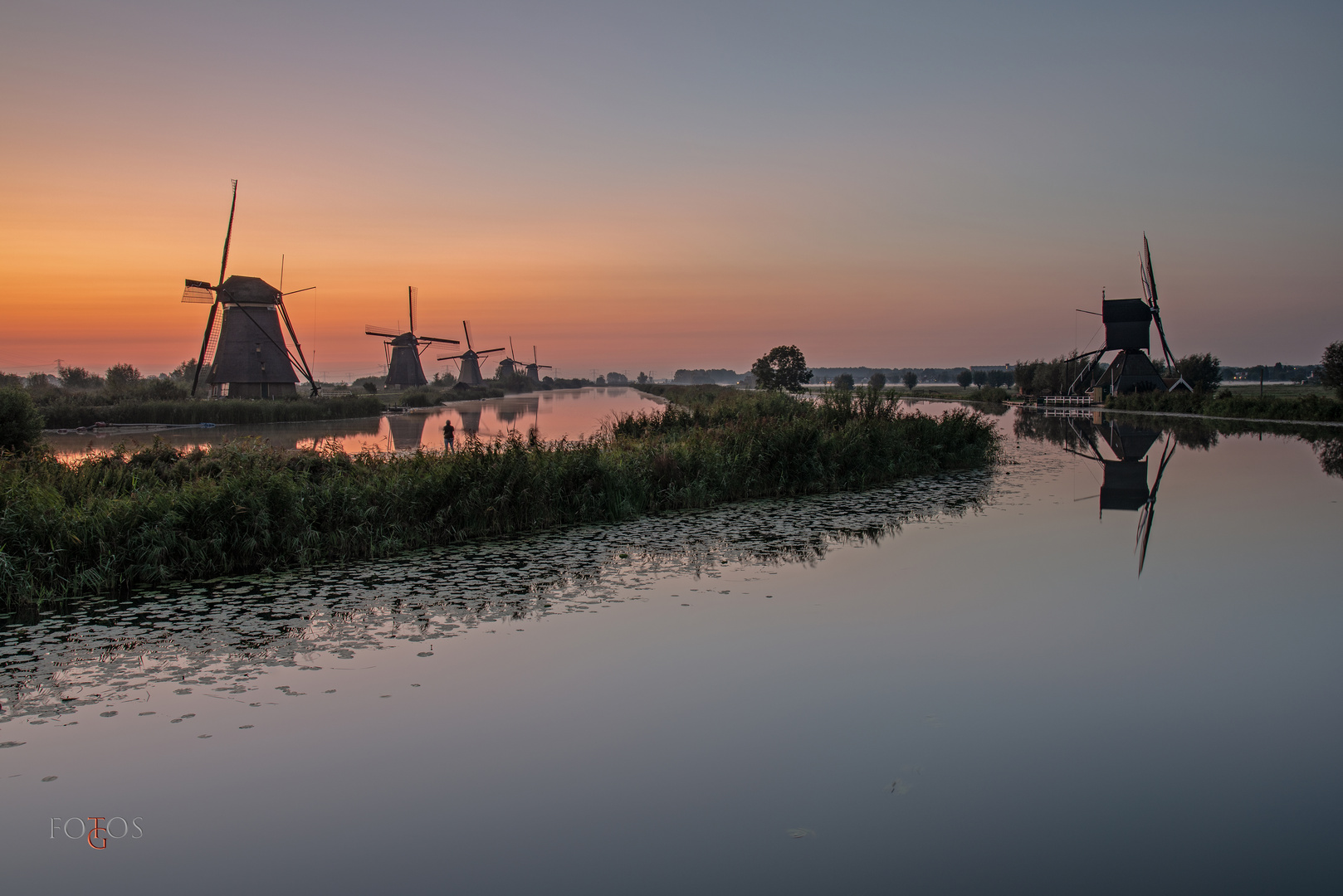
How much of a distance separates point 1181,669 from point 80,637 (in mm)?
8409

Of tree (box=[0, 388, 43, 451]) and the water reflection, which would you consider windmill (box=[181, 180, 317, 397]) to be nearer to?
tree (box=[0, 388, 43, 451])

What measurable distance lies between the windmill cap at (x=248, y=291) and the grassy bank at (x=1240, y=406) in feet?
151

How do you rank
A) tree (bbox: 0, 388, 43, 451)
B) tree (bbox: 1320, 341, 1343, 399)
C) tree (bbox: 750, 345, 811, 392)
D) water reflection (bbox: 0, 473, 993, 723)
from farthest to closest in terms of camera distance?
tree (bbox: 750, 345, 811, 392) → tree (bbox: 1320, 341, 1343, 399) → tree (bbox: 0, 388, 43, 451) → water reflection (bbox: 0, 473, 993, 723)

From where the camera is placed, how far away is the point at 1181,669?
5.71 meters

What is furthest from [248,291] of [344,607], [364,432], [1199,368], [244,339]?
[1199,368]

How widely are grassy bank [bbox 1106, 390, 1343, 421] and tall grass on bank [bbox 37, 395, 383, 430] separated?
41.5 m

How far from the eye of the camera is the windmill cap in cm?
3941

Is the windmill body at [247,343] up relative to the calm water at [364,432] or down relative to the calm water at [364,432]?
up

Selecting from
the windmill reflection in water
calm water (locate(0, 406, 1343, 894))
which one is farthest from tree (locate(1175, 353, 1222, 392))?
calm water (locate(0, 406, 1343, 894))

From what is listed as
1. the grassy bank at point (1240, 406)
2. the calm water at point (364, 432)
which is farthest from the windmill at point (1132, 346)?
the calm water at point (364, 432)

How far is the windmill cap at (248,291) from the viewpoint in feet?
129

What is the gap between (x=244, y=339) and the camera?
1549 inches

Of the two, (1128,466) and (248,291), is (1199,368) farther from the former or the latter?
(248,291)

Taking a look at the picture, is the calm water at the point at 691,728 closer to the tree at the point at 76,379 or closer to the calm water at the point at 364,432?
the calm water at the point at 364,432
